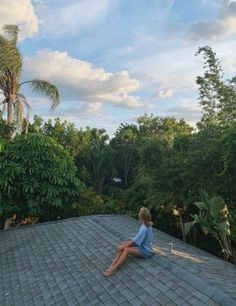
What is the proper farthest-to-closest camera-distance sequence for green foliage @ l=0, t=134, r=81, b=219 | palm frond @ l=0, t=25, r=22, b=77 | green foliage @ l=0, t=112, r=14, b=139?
1. palm frond @ l=0, t=25, r=22, b=77
2. green foliage @ l=0, t=112, r=14, b=139
3. green foliage @ l=0, t=134, r=81, b=219

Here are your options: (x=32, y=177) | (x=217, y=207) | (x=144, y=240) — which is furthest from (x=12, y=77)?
(x=144, y=240)

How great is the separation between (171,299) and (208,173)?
6853 millimetres

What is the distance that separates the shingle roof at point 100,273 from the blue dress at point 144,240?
18cm

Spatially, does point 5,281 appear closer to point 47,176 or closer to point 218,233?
point 218,233

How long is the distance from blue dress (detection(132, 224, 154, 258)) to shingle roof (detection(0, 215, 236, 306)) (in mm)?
184

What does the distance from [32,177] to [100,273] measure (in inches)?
337

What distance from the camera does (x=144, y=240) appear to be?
8039mm

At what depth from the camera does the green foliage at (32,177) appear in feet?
51.7

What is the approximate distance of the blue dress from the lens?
7872 millimetres

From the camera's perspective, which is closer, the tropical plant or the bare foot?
the bare foot

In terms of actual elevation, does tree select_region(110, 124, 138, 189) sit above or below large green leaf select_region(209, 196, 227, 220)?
above

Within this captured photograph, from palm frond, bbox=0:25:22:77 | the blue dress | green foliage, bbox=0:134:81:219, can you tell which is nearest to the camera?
the blue dress

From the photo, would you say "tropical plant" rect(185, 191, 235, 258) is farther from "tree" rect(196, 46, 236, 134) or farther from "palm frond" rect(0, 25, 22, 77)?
"palm frond" rect(0, 25, 22, 77)

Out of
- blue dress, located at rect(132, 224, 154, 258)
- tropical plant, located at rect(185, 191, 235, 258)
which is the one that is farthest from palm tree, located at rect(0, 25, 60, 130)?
blue dress, located at rect(132, 224, 154, 258)
